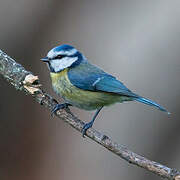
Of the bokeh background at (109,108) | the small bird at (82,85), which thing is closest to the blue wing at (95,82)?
the small bird at (82,85)

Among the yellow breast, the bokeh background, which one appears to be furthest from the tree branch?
the bokeh background

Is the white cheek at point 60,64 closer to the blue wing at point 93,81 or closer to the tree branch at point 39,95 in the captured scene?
the blue wing at point 93,81

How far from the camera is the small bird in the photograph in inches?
115

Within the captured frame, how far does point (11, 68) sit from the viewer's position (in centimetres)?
275

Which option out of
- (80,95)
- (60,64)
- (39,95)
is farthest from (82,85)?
(39,95)

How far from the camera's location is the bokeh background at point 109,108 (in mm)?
3986

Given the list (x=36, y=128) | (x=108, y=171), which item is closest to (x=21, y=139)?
(x=36, y=128)

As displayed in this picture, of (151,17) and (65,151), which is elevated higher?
(151,17)

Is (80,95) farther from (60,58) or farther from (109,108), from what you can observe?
(109,108)

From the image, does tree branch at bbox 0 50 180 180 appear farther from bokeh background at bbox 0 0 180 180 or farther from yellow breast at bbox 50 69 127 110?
bokeh background at bbox 0 0 180 180

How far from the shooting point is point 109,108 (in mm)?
4020

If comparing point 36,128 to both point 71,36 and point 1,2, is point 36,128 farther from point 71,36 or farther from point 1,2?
point 1,2

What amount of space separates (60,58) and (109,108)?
3.82ft

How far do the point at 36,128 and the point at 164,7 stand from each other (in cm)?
175
